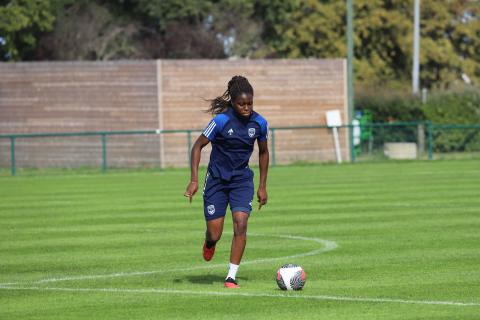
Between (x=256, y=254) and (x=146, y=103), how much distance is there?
92.0 feet

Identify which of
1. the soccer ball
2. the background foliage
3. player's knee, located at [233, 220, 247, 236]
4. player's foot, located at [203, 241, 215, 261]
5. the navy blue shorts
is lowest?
the soccer ball

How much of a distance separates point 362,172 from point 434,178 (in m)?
4.38

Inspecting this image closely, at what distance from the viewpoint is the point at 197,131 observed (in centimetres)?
4181

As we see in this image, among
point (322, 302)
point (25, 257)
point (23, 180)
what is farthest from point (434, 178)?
point (322, 302)

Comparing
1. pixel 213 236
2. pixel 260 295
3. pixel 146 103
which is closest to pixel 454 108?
pixel 146 103

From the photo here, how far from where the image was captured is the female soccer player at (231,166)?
12352 mm

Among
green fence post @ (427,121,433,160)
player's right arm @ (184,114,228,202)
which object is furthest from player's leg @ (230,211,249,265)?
green fence post @ (427,121,433,160)

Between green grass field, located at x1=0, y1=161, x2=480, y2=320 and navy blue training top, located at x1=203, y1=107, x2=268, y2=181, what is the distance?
1.22 m

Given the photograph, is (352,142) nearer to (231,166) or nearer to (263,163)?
(263,163)

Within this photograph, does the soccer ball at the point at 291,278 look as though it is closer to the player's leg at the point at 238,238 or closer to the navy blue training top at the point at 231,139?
the player's leg at the point at 238,238

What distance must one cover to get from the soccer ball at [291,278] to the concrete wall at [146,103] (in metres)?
30.3

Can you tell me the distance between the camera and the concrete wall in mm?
42594

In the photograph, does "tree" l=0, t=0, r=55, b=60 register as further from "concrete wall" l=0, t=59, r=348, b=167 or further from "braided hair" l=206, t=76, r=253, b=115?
"braided hair" l=206, t=76, r=253, b=115

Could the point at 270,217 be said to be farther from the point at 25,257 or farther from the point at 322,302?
the point at 322,302
